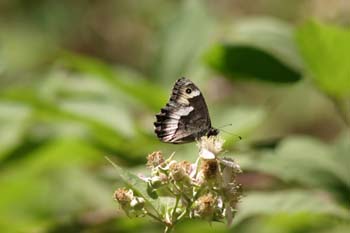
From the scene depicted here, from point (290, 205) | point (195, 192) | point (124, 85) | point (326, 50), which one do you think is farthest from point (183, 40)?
point (195, 192)

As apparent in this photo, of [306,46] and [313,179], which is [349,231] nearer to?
[313,179]

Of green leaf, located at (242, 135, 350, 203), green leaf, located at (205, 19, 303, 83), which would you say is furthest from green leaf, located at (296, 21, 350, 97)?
green leaf, located at (242, 135, 350, 203)

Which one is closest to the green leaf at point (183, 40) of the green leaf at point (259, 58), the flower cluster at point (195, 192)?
the green leaf at point (259, 58)

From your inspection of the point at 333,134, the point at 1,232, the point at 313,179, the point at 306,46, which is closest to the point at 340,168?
the point at 313,179

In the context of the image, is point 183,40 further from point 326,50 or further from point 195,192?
point 195,192

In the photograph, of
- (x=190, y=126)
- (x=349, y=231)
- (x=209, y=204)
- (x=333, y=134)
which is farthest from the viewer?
(x=333, y=134)

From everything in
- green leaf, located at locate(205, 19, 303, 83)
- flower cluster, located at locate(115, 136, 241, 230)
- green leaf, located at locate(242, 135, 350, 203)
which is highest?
green leaf, located at locate(205, 19, 303, 83)

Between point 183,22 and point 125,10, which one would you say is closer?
point 183,22

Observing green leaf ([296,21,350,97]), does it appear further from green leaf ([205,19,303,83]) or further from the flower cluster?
the flower cluster
